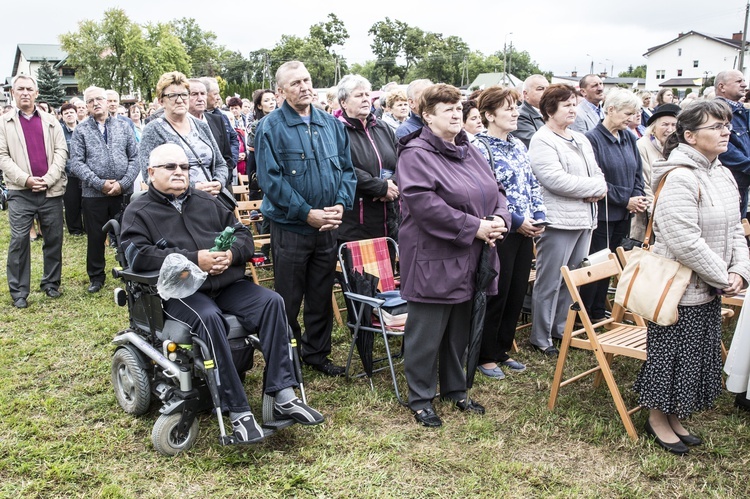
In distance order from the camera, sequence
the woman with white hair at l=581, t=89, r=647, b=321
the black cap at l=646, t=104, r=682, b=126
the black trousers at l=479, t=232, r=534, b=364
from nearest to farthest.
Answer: the black trousers at l=479, t=232, r=534, b=364 → the woman with white hair at l=581, t=89, r=647, b=321 → the black cap at l=646, t=104, r=682, b=126

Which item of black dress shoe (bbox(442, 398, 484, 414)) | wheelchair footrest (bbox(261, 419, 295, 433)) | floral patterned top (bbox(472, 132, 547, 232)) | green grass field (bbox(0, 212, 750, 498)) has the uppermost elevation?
floral patterned top (bbox(472, 132, 547, 232))

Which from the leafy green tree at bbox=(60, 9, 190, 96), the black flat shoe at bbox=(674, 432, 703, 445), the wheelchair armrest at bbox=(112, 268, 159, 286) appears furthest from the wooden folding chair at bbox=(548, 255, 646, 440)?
the leafy green tree at bbox=(60, 9, 190, 96)

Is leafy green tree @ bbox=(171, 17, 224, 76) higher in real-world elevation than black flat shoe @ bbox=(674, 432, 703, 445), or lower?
higher

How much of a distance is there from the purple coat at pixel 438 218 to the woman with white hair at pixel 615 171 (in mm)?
2064

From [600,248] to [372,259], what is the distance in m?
2.23

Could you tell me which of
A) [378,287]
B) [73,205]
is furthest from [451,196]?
[73,205]

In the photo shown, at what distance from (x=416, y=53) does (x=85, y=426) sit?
89554 mm

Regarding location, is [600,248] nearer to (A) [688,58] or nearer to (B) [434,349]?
(B) [434,349]

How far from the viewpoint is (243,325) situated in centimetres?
364

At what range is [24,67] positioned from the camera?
322ft

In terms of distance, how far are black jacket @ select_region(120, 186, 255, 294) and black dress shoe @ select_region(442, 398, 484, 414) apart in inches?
64.5

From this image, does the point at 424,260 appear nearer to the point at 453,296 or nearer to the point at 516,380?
the point at 453,296

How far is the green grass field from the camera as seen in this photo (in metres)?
3.14

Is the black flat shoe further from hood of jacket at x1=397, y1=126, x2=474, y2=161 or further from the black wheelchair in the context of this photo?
the black wheelchair
